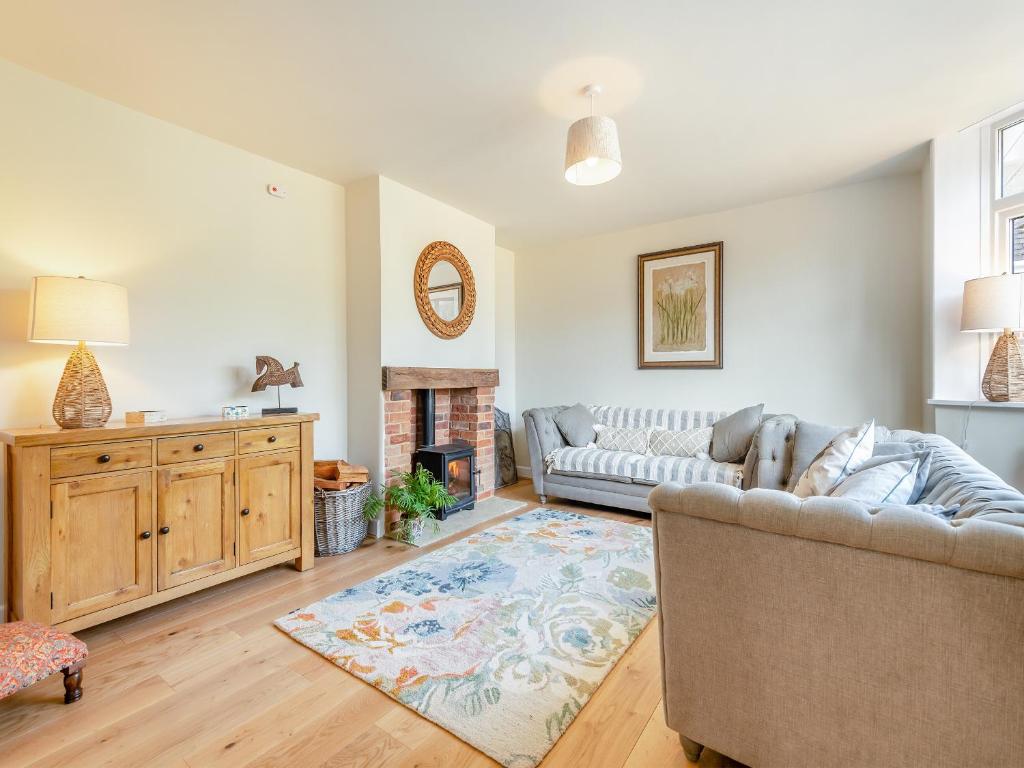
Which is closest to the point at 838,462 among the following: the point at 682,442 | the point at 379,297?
the point at 682,442

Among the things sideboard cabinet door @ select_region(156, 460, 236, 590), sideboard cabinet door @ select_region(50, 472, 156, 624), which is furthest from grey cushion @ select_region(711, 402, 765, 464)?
sideboard cabinet door @ select_region(50, 472, 156, 624)

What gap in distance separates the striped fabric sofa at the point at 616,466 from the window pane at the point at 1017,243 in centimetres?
189

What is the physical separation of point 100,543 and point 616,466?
10.3 ft

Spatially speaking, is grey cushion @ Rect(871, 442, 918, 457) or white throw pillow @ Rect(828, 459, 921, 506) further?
grey cushion @ Rect(871, 442, 918, 457)

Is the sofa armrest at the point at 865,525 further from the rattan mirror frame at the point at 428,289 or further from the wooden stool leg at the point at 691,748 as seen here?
the rattan mirror frame at the point at 428,289

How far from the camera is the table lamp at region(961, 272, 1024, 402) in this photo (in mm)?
2504

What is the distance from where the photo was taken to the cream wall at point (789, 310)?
3.44m

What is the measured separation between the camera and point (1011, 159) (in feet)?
8.85

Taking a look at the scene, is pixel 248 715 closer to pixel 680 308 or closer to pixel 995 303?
pixel 995 303

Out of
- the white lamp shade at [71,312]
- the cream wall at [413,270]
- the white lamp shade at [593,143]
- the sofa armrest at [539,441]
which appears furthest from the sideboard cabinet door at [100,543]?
the sofa armrest at [539,441]

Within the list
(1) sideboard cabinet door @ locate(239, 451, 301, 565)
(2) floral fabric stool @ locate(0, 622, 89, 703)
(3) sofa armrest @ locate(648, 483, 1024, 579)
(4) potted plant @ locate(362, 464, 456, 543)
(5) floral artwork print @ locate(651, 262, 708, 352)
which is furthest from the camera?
(5) floral artwork print @ locate(651, 262, 708, 352)

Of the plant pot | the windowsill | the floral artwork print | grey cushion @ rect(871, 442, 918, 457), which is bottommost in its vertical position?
the plant pot

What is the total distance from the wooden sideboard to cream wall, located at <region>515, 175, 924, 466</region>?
10.1 ft

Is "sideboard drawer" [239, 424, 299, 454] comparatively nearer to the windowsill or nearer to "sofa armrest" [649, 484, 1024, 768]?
"sofa armrest" [649, 484, 1024, 768]
